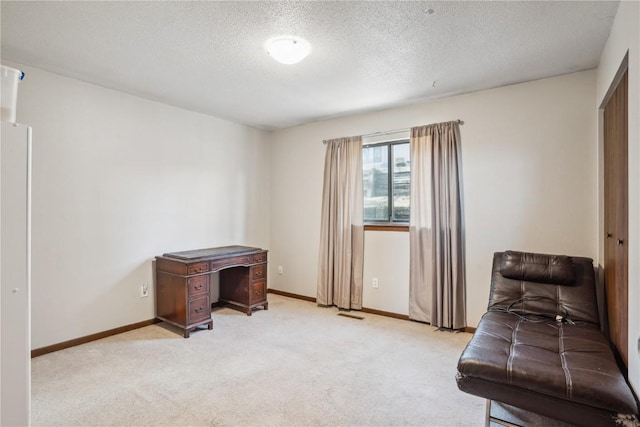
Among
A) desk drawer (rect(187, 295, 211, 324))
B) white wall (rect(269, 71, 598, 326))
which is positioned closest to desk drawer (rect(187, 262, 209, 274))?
desk drawer (rect(187, 295, 211, 324))

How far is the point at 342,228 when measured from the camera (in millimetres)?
4254

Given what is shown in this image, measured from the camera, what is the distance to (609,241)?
2.37 m

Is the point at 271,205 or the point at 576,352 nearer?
the point at 576,352

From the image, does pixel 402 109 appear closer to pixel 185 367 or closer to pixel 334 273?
pixel 334 273

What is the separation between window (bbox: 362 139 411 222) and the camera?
3.93 m

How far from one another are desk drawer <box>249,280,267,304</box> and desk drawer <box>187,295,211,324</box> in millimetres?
617

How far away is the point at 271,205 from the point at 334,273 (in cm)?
154

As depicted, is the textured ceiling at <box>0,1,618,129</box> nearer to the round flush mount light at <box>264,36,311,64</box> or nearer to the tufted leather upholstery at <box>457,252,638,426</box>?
the round flush mount light at <box>264,36,311,64</box>

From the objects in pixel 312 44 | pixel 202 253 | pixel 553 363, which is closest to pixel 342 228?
pixel 202 253

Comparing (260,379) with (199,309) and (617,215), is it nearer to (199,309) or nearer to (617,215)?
(199,309)

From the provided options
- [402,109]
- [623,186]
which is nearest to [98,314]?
[402,109]

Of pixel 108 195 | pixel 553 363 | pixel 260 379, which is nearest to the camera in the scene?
pixel 553 363

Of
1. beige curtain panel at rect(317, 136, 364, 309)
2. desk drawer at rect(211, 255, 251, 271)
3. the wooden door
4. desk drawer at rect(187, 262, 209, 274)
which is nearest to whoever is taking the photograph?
the wooden door

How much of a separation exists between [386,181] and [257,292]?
6.80ft
